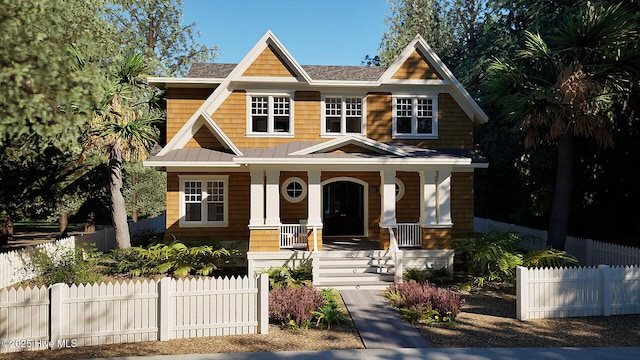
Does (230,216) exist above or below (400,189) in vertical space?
below

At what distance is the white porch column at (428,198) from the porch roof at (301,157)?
72 cm

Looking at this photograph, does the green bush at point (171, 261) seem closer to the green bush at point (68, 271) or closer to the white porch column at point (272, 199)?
the green bush at point (68, 271)

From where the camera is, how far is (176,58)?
35844 millimetres

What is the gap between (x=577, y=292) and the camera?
32.3 feet

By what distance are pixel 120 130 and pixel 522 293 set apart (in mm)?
14906

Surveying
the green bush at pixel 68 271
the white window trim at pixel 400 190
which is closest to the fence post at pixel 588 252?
the white window trim at pixel 400 190

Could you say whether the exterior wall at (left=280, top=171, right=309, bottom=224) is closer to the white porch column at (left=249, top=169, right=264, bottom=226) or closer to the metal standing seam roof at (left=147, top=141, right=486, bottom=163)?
the metal standing seam roof at (left=147, top=141, right=486, bottom=163)

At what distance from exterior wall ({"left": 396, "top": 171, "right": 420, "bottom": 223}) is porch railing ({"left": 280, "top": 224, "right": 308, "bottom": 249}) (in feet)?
14.8

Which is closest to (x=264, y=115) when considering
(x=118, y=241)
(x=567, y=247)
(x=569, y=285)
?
(x=118, y=241)

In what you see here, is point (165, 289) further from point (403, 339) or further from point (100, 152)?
point (100, 152)

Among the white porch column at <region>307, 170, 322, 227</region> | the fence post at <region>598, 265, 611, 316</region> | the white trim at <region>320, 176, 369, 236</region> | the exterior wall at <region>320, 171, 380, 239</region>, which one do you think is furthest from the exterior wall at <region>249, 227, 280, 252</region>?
the fence post at <region>598, 265, 611, 316</region>

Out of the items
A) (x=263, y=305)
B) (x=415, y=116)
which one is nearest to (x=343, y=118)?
(x=415, y=116)

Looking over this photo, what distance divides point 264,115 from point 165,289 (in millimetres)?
9757

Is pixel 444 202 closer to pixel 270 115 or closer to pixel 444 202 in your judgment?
pixel 444 202
